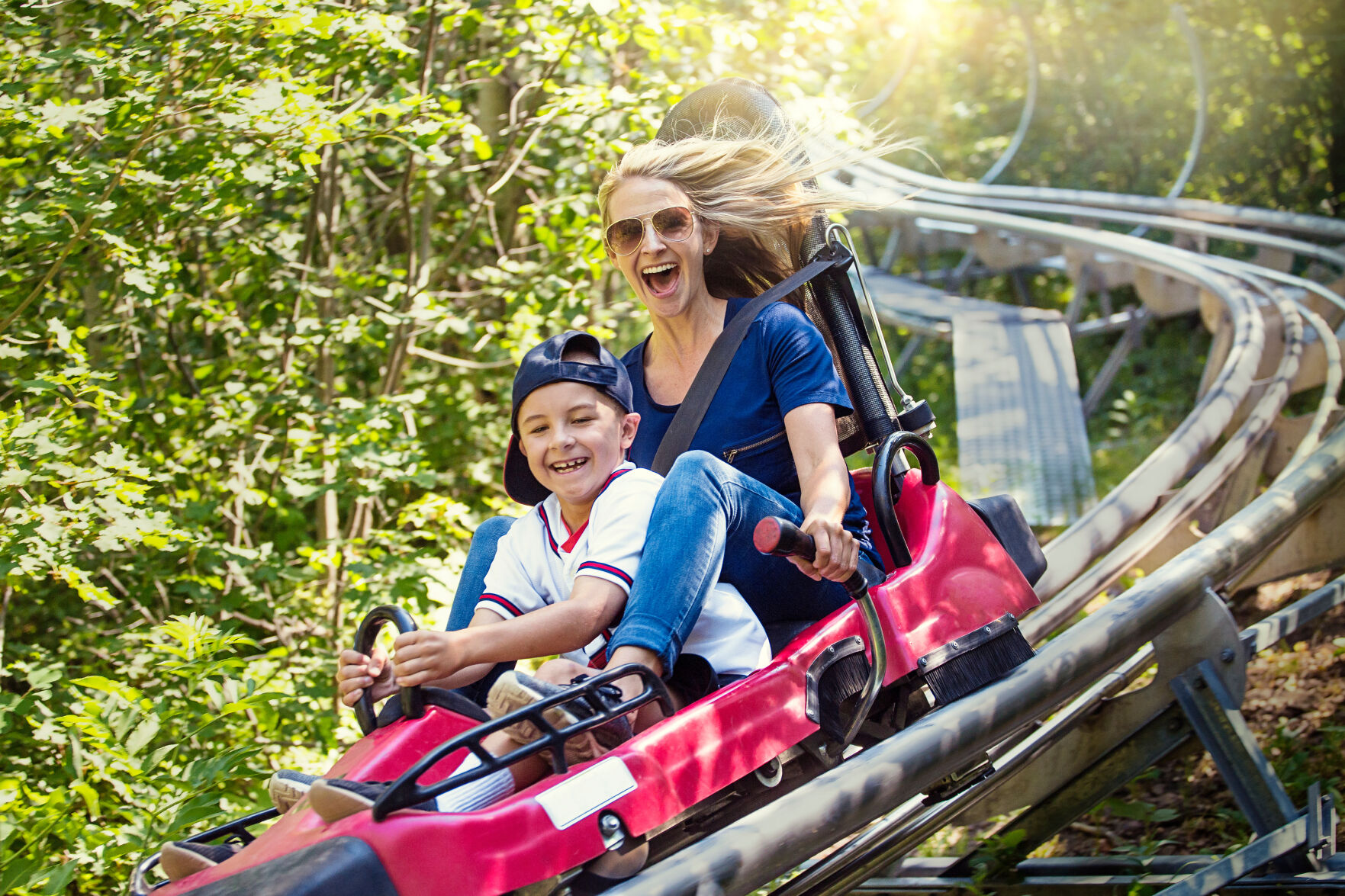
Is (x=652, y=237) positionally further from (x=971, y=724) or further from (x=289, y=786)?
(x=289, y=786)

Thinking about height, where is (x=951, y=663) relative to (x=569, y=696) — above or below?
below

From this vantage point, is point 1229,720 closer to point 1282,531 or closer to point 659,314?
point 1282,531

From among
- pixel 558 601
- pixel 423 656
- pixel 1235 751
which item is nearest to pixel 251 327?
pixel 558 601

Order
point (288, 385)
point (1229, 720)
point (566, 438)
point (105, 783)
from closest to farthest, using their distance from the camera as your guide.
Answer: point (566, 438) → point (1229, 720) → point (105, 783) → point (288, 385)

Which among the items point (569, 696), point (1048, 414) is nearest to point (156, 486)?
point (569, 696)

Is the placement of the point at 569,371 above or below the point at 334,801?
above

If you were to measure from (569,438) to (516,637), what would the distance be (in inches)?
16.3

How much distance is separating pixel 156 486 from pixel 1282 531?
333 centimetres

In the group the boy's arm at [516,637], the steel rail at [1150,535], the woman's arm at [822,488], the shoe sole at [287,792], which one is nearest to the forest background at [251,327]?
the shoe sole at [287,792]

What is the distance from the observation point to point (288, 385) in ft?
13.4

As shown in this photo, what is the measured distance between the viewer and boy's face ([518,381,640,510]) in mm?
2166

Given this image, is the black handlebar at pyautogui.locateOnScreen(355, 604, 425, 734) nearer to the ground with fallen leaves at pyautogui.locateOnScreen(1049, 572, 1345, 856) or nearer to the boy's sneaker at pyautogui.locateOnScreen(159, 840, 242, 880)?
the boy's sneaker at pyautogui.locateOnScreen(159, 840, 242, 880)

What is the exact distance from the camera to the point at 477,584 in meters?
2.35

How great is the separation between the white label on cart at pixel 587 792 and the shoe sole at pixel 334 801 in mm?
257
